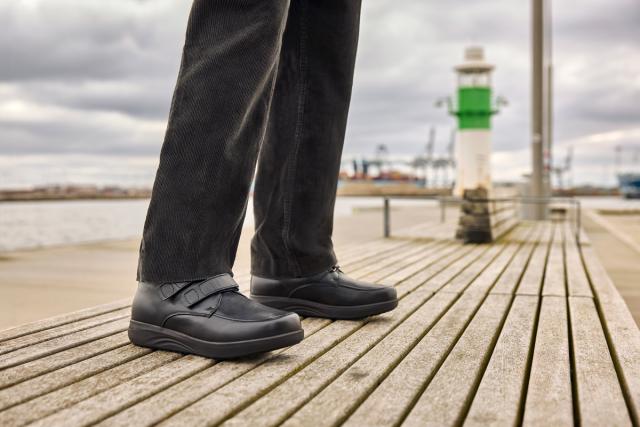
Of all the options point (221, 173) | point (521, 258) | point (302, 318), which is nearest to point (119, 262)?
point (521, 258)

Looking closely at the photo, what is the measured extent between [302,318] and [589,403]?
813 millimetres

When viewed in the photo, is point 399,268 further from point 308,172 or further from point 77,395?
point 77,395

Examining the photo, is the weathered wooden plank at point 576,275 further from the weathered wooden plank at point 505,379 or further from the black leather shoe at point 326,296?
the black leather shoe at point 326,296

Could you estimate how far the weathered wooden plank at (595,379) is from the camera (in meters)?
0.98

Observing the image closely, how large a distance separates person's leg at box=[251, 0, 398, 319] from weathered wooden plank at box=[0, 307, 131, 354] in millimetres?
409

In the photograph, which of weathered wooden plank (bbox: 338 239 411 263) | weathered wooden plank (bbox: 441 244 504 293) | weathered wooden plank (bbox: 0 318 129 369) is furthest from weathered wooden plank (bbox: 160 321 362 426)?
weathered wooden plank (bbox: 338 239 411 263)

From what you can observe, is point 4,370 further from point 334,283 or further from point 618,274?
point 618,274

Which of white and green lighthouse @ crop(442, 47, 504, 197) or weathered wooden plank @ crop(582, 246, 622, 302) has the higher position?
white and green lighthouse @ crop(442, 47, 504, 197)

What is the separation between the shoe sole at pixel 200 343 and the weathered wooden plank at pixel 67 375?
0.10 feet

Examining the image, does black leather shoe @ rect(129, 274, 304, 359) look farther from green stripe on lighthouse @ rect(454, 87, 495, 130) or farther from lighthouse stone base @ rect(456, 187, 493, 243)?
green stripe on lighthouse @ rect(454, 87, 495, 130)

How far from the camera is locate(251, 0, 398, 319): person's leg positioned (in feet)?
5.12

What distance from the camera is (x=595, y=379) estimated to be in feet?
3.86

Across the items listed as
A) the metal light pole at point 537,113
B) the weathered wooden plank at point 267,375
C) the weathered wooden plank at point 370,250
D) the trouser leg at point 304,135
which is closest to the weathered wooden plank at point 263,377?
the weathered wooden plank at point 267,375

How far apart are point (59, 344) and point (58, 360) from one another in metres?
0.14
